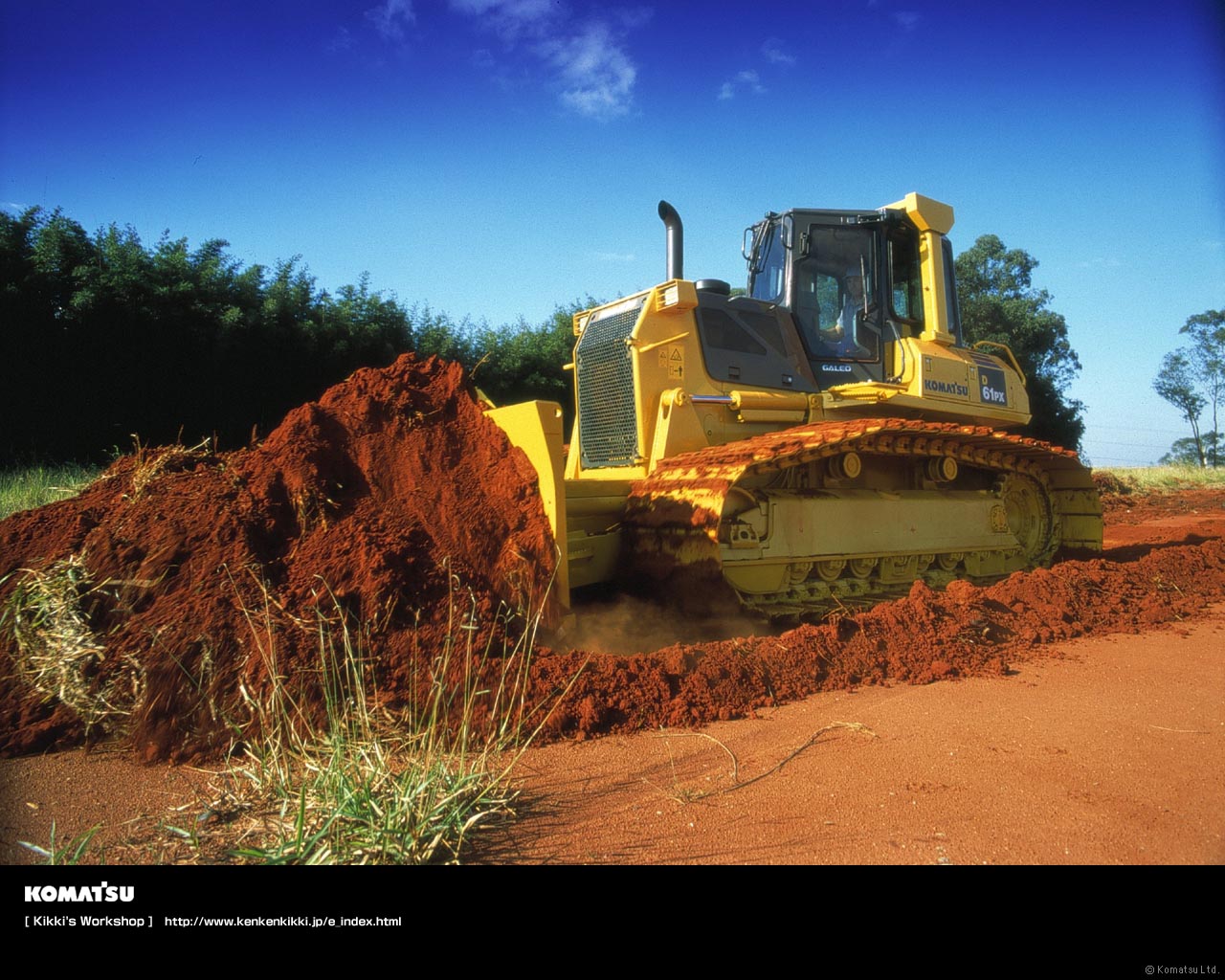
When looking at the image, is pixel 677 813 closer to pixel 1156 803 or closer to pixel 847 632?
pixel 1156 803

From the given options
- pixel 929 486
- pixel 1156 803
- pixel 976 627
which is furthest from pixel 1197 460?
pixel 1156 803

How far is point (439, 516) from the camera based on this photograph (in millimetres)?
4734

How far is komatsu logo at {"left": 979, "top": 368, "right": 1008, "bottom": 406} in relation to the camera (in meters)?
8.48

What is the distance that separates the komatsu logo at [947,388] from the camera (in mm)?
7566

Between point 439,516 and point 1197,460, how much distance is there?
40.0 m

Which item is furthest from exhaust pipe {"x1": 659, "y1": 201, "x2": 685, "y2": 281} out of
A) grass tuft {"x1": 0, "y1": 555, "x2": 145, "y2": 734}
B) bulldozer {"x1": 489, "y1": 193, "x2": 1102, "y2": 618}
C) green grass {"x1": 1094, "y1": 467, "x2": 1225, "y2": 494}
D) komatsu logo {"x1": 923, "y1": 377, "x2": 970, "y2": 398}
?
green grass {"x1": 1094, "y1": 467, "x2": 1225, "y2": 494}

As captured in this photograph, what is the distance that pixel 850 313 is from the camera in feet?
25.3

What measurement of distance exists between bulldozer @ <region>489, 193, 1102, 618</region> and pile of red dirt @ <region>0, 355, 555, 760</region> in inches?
26.7

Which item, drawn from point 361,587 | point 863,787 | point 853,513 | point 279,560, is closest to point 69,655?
point 279,560

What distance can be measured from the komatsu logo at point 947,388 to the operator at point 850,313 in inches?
23.8

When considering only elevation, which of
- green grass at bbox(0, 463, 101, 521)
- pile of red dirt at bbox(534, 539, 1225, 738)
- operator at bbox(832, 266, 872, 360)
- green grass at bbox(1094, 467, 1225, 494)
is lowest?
pile of red dirt at bbox(534, 539, 1225, 738)
